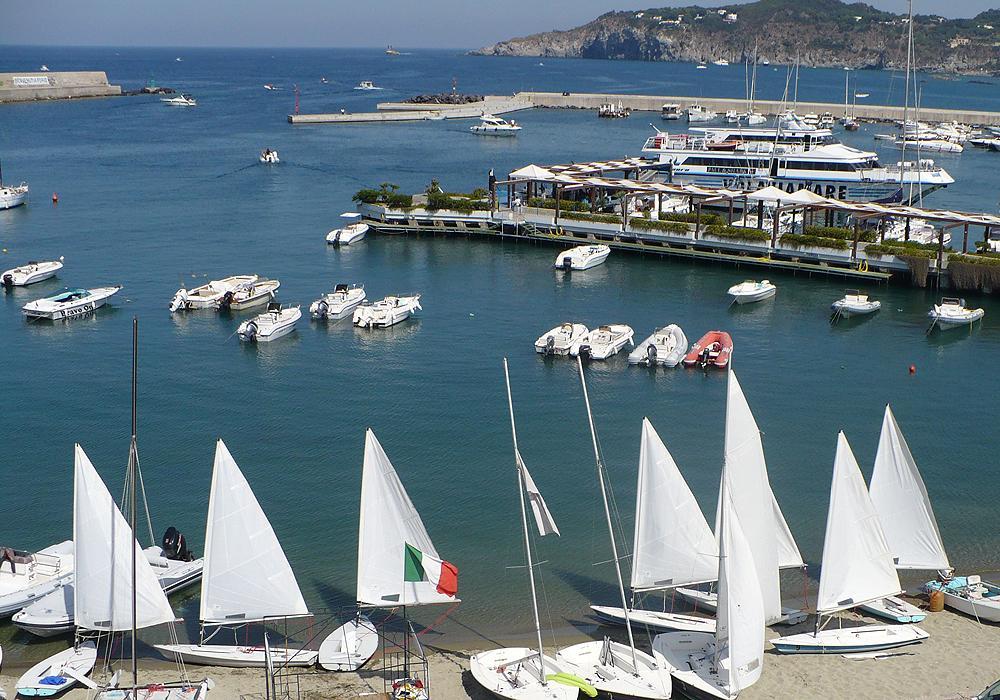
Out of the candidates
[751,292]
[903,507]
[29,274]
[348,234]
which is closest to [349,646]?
[903,507]

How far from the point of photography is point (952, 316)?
58.6 metres

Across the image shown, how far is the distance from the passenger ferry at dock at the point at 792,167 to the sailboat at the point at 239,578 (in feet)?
235

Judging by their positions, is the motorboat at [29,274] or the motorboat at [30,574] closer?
the motorboat at [30,574]

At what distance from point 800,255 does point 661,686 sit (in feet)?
166

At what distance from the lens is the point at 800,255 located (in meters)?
70.7

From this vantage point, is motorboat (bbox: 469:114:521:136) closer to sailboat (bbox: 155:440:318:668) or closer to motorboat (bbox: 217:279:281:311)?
motorboat (bbox: 217:279:281:311)

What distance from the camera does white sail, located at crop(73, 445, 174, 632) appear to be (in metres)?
27.0

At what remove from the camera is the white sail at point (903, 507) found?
30.2 meters

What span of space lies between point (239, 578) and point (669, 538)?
11238 millimetres

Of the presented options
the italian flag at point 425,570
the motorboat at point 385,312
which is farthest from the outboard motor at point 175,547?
the motorboat at point 385,312

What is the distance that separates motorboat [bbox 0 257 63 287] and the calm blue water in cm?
100

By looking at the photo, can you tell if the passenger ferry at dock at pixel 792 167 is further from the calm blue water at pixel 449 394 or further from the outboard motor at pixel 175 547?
the outboard motor at pixel 175 547

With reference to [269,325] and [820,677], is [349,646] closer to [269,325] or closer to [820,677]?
[820,677]

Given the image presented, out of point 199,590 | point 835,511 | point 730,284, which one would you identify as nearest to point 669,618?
point 835,511
